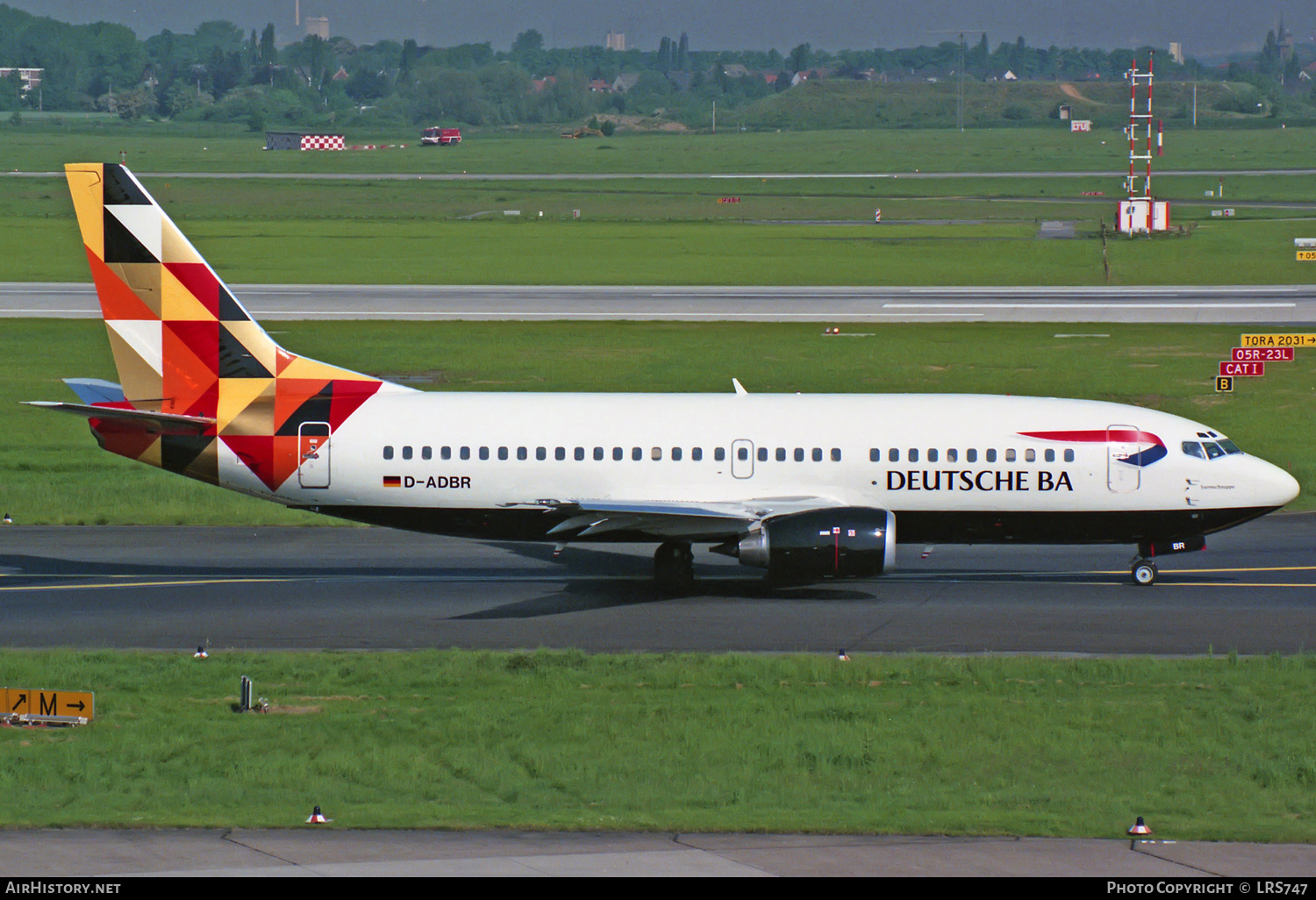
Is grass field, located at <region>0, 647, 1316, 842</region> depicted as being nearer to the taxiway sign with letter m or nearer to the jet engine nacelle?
the taxiway sign with letter m

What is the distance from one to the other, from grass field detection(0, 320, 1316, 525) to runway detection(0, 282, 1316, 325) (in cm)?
346

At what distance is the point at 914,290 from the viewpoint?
300ft

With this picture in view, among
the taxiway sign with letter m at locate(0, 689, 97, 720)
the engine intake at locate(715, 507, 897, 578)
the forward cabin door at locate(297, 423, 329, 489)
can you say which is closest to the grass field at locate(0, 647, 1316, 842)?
the taxiway sign with letter m at locate(0, 689, 97, 720)

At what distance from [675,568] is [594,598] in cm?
191

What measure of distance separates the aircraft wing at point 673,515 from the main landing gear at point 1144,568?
6853 millimetres

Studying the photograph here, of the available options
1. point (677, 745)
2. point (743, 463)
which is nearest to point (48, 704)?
point (677, 745)

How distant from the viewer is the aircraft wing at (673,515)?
3209 cm

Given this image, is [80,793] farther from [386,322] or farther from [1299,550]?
[386,322]

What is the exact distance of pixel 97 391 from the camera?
36.1 meters

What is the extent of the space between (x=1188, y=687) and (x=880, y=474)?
30.6ft

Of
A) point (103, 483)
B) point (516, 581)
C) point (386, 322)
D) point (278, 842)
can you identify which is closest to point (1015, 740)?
point (278, 842)

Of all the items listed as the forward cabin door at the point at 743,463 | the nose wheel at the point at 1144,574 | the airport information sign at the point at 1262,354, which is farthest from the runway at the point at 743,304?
the forward cabin door at the point at 743,463

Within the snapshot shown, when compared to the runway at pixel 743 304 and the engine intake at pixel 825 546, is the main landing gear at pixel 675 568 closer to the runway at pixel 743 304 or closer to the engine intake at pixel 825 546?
the engine intake at pixel 825 546

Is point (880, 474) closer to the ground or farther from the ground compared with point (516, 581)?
farther from the ground
